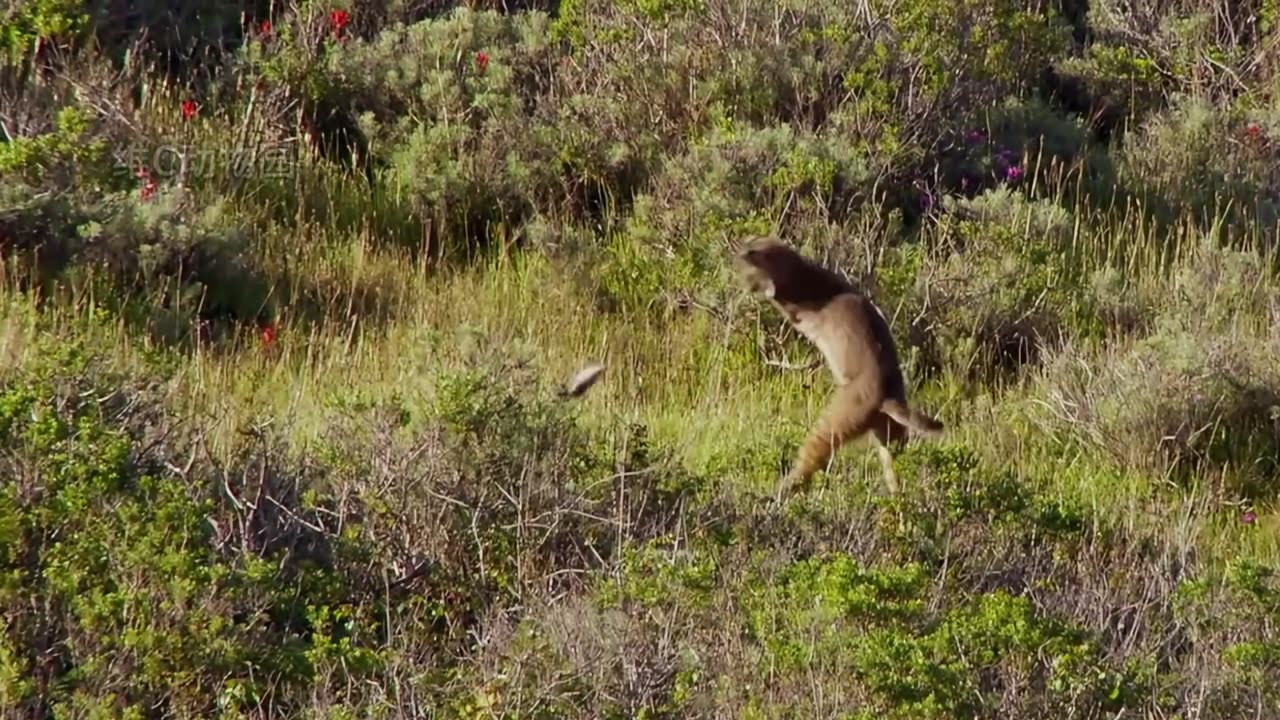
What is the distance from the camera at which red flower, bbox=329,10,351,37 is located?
1026 cm

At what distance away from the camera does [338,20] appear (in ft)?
33.6

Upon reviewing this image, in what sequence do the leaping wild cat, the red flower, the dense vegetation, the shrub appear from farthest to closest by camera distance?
1. the red flower
2. the shrub
3. the leaping wild cat
4. the dense vegetation

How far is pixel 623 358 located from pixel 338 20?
2918 mm

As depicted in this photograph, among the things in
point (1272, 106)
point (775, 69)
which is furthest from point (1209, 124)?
point (775, 69)

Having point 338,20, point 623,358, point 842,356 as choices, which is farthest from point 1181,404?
point 338,20

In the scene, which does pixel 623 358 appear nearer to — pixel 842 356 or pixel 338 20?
pixel 842 356

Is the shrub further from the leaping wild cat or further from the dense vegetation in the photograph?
the leaping wild cat

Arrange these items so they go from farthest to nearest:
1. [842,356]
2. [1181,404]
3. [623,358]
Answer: [623,358] → [1181,404] → [842,356]

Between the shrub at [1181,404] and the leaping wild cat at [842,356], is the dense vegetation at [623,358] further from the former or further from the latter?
the leaping wild cat at [842,356]

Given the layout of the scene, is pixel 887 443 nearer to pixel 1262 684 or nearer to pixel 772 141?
pixel 1262 684

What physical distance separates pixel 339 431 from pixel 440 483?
0.42 m

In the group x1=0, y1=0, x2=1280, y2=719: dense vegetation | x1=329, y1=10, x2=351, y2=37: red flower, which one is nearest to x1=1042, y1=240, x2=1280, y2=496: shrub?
x1=0, y1=0, x2=1280, y2=719: dense vegetation

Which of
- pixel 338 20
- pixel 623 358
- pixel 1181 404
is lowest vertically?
pixel 623 358

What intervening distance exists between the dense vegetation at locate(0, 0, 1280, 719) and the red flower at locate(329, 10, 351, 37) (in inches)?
3.3
